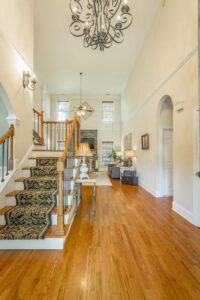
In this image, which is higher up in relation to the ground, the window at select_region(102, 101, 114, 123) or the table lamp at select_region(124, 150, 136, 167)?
the window at select_region(102, 101, 114, 123)

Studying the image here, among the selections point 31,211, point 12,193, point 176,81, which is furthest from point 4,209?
point 176,81

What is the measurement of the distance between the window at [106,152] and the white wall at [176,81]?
21.9ft

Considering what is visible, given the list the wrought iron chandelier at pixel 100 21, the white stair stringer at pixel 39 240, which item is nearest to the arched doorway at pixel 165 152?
the wrought iron chandelier at pixel 100 21

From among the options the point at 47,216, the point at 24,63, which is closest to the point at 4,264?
the point at 47,216

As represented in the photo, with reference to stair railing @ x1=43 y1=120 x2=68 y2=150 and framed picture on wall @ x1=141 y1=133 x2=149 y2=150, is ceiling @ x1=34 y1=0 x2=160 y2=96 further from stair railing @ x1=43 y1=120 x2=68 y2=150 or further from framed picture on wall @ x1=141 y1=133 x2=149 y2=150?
framed picture on wall @ x1=141 y1=133 x2=149 y2=150

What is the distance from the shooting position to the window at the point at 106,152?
1318 cm

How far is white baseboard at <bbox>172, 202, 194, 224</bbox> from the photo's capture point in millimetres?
3498

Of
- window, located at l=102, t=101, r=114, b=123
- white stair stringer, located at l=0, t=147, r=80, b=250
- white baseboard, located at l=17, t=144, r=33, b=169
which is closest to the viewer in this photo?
white stair stringer, located at l=0, t=147, r=80, b=250

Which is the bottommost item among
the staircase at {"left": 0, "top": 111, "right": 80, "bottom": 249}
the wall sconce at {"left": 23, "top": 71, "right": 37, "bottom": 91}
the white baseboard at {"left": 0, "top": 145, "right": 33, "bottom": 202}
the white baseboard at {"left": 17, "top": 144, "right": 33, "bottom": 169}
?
the staircase at {"left": 0, "top": 111, "right": 80, "bottom": 249}

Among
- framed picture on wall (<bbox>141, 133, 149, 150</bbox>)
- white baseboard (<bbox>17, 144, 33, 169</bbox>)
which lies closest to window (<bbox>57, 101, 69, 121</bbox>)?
framed picture on wall (<bbox>141, 133, 149, 150</bbox>)

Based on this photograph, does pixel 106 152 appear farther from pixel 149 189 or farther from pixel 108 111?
pixel 149 189

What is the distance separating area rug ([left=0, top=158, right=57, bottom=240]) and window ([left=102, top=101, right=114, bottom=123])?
10214 mm

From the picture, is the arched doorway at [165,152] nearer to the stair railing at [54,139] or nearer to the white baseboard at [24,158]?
the white baseboard at [24,158]

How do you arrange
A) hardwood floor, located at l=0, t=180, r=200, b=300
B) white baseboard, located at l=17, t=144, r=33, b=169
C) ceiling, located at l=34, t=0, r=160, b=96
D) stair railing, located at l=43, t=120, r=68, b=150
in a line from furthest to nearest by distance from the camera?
stair railing, located at l=43, t=120, r=68, b=150
ceiling, located at l=34, t=0, r=160, b=96
white baseboard, located at l=17, t=144, r=33, b=169
hardwood floor, located at l=0, t=180, r=200, b=300
